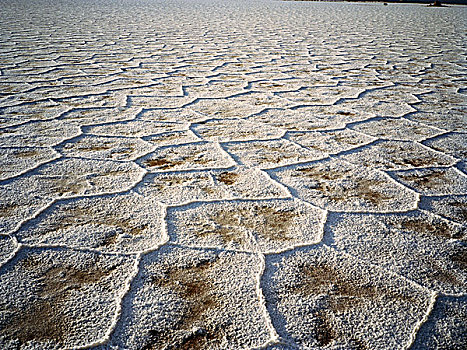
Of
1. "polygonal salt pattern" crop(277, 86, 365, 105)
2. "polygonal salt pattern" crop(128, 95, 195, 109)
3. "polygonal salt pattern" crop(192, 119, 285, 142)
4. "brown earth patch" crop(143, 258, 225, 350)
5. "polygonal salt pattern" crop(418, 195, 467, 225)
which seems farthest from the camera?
"polygonal salt pattern" crop(277, 86, 365, 105)

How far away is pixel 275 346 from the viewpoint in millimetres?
1008

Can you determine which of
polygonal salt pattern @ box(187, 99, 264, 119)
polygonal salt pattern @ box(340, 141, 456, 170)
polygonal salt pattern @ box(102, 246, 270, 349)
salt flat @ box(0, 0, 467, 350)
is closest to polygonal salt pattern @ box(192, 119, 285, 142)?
salt flat @ box(0, 0, 467, 350)

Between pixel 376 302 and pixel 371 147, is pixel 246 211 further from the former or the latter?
pixel 371 147

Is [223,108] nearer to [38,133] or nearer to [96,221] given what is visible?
[38,133]

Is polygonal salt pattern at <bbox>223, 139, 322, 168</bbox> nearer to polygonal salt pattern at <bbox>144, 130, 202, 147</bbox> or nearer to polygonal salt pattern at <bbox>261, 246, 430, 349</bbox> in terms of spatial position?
polygonal salt pattern at <bbox>144, 130, 202, 147</bbox>

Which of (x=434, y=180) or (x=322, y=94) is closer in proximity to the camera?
(x=434, y=180)

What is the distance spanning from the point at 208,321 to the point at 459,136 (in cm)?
196

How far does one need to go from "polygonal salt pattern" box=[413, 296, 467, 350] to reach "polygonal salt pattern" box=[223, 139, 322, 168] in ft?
3.35

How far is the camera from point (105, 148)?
7.07 ft

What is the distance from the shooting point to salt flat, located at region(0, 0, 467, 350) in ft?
3.53

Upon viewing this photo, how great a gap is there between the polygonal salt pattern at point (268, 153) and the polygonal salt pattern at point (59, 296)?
924mm

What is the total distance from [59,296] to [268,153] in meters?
1.27

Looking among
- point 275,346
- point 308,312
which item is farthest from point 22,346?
point 308,312

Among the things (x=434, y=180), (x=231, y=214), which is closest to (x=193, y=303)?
(x=231, y=214)
